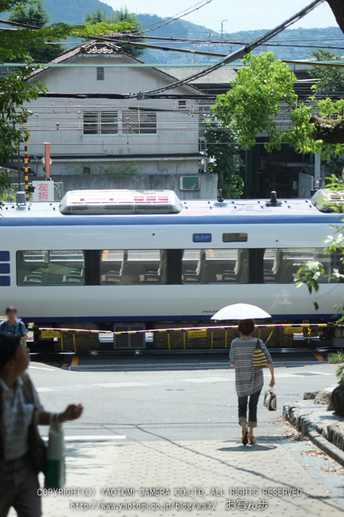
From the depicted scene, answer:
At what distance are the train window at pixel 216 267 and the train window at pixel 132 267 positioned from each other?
577mm

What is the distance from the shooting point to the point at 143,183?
40.3 m

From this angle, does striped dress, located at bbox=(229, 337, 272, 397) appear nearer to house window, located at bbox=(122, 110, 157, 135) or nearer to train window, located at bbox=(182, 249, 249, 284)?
train window, located at bbox=(182, 249, 249, 284)

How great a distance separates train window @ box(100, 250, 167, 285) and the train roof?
2.43 ft

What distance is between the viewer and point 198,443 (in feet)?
31.8

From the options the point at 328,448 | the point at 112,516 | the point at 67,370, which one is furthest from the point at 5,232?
the point at 112,516

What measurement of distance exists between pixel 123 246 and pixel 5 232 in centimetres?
280

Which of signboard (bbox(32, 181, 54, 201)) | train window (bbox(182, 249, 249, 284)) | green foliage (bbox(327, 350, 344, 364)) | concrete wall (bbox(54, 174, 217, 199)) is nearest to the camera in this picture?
green foliage (bbox(327, 350, 344, 364))

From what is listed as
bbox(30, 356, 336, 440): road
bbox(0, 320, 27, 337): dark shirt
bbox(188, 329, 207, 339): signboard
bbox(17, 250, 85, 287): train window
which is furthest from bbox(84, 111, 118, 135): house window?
bbox(0, 320, 27, 337): dark shirt

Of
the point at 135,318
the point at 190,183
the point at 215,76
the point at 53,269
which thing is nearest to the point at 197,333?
the point at 135,318

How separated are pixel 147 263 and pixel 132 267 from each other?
380 millimetres

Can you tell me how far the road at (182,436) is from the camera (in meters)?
7.46

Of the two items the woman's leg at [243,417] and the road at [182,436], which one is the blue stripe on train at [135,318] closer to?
the road at [182,436]

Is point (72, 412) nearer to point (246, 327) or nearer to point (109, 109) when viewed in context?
point (246, 327)

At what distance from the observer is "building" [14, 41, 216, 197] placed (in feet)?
131
